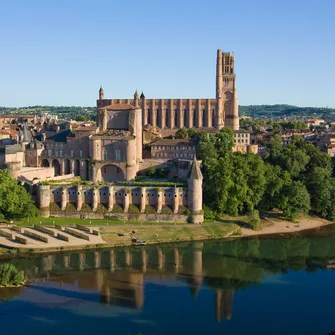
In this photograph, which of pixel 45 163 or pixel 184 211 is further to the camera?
pixel 45 163

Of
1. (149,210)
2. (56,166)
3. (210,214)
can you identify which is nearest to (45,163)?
Result: (56,166)

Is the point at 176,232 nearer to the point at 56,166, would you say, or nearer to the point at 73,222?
the point at 73,222

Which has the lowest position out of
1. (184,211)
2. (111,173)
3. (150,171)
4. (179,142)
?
(184,211)

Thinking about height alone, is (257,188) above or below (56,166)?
below

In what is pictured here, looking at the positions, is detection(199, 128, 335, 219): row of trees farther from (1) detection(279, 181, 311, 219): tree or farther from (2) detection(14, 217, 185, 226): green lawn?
(2) detection(14, 217, 185, 226): green lawn

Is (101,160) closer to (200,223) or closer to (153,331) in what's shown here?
(200,223)

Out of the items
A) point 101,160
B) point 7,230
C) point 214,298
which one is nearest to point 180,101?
point 101,160
